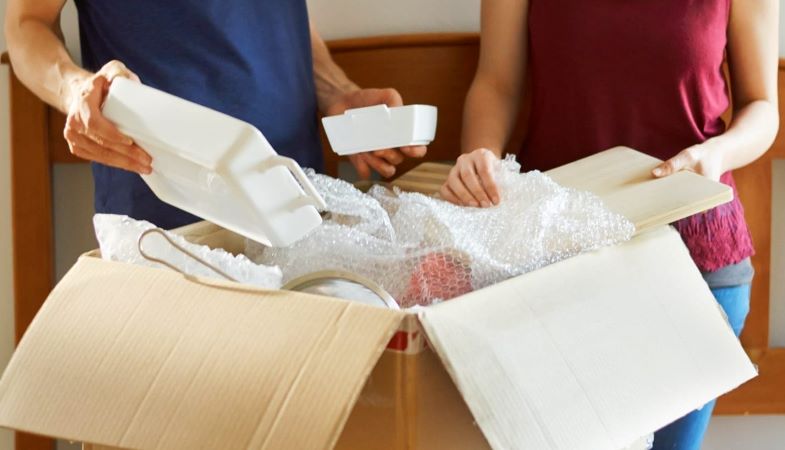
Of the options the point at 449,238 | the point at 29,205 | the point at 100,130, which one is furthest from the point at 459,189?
the point at 29,205

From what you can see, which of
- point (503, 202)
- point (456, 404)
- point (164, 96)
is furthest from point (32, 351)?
point (503, 202)

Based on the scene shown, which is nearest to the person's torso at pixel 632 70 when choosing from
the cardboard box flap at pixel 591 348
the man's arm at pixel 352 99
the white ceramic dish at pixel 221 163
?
the man's arm at pixel 352 99

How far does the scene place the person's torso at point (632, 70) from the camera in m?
1.15

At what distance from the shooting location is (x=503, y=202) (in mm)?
954

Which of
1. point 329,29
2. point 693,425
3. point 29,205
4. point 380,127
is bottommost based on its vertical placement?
point 693,425

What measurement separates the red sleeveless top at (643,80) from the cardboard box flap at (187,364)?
23.0 inches

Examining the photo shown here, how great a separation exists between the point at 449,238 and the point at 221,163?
234mm

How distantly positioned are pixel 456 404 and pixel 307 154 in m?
0.53

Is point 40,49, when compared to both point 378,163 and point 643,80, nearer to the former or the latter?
point 378,163

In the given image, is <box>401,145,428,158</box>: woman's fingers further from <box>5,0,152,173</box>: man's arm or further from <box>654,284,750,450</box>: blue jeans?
<box>654,284,750,450</box>: blue jeans

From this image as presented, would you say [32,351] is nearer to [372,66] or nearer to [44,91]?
[44,91]

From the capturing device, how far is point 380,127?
92 cm

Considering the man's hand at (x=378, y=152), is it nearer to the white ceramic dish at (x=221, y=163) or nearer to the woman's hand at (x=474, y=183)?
the woman's hand at (x=474, y=183)

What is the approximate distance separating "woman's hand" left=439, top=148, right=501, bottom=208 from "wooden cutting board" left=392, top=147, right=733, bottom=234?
6 centimetres
